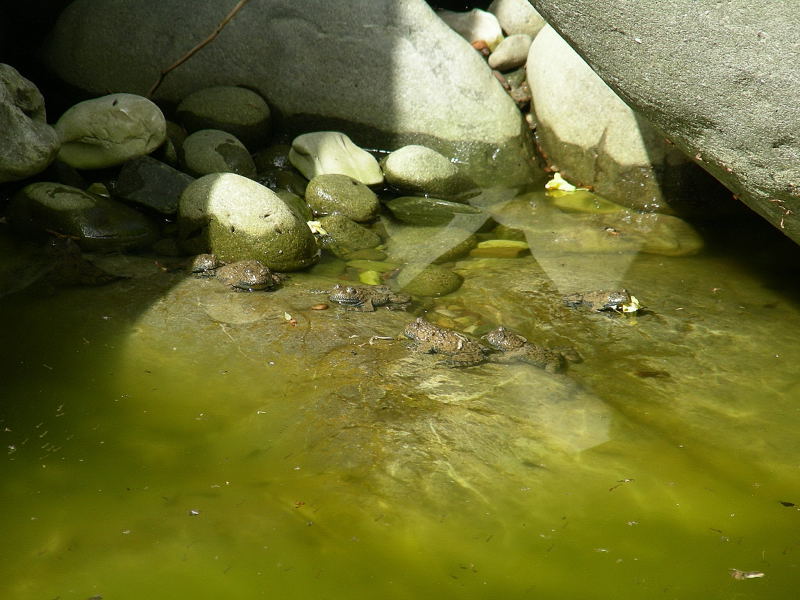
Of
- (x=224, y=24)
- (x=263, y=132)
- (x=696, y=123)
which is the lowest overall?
(x=263, y=132)

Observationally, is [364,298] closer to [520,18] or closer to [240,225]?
[240,225]

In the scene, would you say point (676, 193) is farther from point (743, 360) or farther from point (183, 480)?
point (183, 480)

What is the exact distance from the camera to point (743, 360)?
3.49 m

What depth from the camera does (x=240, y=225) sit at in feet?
13.9

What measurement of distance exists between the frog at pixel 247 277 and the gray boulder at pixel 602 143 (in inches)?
111

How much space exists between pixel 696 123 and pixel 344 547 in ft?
8.15

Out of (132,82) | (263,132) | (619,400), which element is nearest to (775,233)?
(619,400)

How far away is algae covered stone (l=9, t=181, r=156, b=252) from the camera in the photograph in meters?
4.36

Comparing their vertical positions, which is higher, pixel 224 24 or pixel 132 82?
pixel 224 24

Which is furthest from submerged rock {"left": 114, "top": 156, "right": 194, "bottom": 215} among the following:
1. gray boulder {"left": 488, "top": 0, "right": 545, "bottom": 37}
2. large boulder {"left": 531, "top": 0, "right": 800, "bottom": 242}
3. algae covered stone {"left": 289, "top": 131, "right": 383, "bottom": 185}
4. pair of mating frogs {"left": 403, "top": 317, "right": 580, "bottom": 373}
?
gray boulder {"left": 488, "top": 0, "right": 545, "bottom": 37}

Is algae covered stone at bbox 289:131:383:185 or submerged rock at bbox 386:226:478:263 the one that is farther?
algae covered stone at bbox 289:131:383:185

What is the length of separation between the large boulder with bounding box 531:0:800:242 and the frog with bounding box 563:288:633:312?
74 centimetres

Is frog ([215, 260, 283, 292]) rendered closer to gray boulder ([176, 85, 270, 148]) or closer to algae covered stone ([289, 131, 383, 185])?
algae covered stone ([289, 131, 383, 185])

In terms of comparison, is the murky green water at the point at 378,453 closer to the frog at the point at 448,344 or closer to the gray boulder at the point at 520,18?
the frog at the point at 448,344
